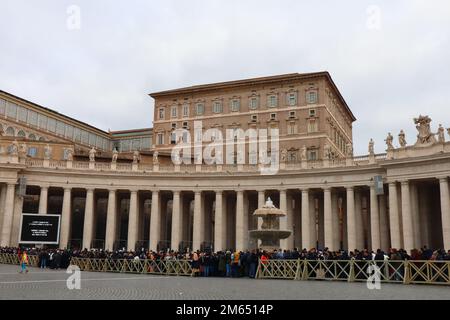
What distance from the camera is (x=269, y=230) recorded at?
1379 inches

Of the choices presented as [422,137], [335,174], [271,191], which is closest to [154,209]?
[271,191]

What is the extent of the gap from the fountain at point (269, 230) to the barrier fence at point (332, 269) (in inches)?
194

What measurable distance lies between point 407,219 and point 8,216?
40.3m

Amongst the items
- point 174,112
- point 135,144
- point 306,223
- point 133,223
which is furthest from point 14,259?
point 135,144

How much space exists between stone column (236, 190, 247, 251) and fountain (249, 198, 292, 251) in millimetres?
17687

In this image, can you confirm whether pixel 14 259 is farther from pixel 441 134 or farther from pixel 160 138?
pixel 160 138

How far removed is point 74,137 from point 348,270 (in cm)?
7881

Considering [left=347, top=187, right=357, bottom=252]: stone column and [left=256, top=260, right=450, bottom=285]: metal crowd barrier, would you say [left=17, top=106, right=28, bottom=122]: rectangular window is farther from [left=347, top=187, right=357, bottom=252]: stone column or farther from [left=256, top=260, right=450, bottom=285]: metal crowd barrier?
[left=256, top=260, right=450, bottom=285]: metal crowd barrier

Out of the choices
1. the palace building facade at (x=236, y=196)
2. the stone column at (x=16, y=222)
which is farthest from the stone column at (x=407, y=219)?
the stone column at (x=16, y=222)

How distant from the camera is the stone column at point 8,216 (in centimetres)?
5162

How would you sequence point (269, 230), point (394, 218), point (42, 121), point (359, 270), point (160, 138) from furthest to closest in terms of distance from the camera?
point (160, 138), point (42, 121), point (394, 218), point (269, 230), point (359, 270)

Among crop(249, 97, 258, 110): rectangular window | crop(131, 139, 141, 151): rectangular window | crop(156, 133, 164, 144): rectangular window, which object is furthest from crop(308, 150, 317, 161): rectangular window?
crop(131, 139, 141, 151): rectangular window

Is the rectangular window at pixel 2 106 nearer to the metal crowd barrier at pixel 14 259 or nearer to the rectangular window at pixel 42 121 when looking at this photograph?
the rectangular window at pixel 42 121

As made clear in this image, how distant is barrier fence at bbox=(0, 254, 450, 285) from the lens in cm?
2428
